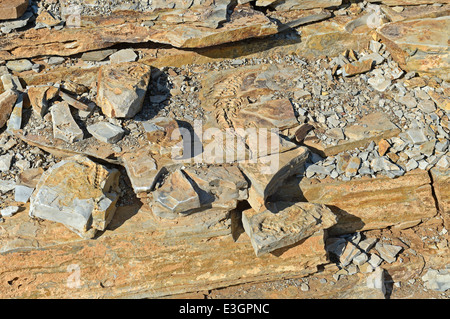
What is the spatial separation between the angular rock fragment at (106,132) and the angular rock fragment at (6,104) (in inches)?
32.6

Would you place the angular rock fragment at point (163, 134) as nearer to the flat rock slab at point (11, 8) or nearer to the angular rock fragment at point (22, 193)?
the angular rock fragment at point (22, 193)

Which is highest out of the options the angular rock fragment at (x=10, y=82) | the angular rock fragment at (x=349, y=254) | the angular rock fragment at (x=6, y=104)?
the angular rock fragment at (x=10, y=82)

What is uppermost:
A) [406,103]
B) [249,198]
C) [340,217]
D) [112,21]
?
[112,21]

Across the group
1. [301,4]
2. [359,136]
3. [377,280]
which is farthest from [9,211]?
[301,4]

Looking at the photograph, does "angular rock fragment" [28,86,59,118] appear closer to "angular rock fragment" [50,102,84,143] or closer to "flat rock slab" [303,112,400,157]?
→ "angular rock fragment" [50,102,84,143]

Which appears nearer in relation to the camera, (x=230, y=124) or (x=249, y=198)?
(x=249, y=198)

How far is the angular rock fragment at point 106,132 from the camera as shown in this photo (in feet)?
16.0

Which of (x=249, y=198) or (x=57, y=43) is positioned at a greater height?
(x=57, y=43)

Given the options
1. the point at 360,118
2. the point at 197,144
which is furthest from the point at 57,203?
the point at 360,118

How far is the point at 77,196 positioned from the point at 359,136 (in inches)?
107

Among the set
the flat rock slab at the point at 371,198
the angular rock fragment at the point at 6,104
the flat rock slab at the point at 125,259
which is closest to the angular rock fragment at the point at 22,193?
the flat rock slab at the point at 125,259

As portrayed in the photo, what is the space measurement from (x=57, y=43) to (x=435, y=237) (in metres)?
4.39

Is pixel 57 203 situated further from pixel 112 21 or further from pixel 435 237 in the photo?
pixel 435 237

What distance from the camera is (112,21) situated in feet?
18.1
